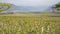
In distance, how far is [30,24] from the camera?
1.50 meters

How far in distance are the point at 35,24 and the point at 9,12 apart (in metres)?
0.30

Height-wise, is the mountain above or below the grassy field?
above

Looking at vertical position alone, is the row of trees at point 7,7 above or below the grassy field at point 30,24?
above

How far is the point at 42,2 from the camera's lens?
1540mm

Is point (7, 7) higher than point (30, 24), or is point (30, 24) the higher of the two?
point (7, 7)

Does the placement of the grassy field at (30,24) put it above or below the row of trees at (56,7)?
below

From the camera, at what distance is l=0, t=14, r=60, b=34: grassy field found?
1.49 m

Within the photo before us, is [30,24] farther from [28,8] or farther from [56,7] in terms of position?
[56,7]

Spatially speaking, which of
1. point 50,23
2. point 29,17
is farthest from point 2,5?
point 50,23

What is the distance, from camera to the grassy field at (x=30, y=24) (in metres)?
1.49

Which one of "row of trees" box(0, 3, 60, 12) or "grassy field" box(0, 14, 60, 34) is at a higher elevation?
"row of trees" box(0, 3, 60, 12)

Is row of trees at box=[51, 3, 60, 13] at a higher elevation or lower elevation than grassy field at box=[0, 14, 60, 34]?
higher

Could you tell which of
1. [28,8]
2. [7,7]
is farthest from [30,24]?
[7,7]

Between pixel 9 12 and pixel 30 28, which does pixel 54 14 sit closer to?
pixel 30 28
